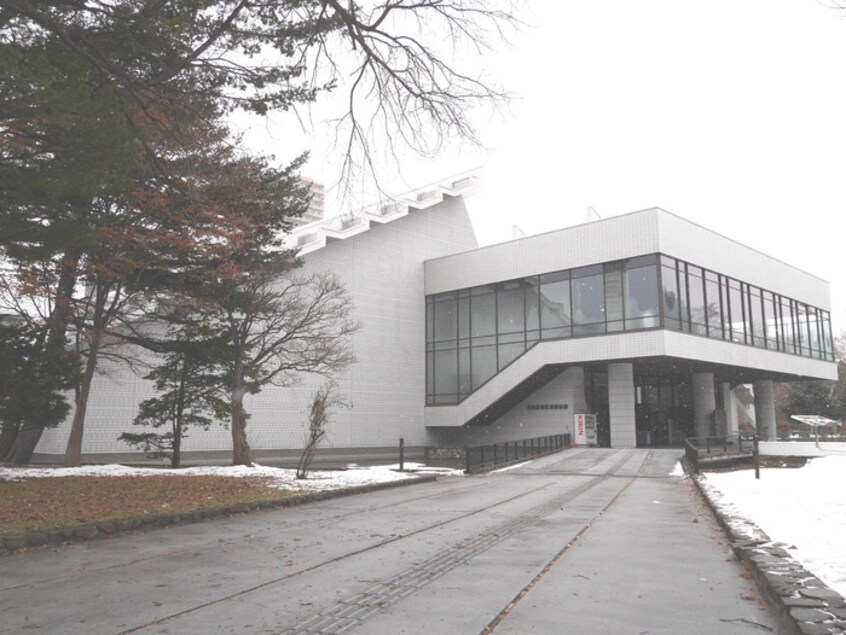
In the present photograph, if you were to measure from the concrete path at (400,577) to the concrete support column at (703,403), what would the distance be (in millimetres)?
30642

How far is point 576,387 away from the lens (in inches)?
1417

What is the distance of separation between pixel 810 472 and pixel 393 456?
2336 cm

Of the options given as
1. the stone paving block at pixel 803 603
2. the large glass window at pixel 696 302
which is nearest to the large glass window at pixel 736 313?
the large glass window at pixel 696 302

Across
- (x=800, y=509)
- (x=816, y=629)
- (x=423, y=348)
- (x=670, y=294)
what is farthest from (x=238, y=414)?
(x=670, y=294)

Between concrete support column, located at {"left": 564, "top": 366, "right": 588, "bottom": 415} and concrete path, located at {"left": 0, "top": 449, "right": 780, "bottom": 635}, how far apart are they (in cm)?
2419

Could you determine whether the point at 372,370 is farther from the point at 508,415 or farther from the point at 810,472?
the point at 810,472

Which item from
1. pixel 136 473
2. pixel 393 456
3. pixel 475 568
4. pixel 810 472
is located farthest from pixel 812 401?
pixel 475 568

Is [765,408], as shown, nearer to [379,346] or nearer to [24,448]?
[379,346]

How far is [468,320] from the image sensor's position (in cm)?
3903

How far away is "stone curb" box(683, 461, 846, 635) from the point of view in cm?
442

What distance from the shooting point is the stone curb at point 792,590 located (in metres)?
4.42

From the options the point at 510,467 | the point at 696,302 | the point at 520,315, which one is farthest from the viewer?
the point at 520,315

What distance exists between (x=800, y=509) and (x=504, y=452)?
1736 cm

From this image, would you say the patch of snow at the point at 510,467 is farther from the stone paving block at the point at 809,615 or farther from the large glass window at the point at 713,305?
the stone paving block at the point at 809,615
